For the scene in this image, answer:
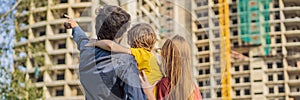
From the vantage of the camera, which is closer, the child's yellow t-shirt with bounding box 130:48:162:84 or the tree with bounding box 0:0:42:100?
the child's yellow t-shirt with bounding box 130:48:162:84

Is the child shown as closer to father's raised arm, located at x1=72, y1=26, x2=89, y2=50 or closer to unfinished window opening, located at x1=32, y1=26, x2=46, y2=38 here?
father's raised arm, located at x1=72, y1=26, x2=89, y2=50

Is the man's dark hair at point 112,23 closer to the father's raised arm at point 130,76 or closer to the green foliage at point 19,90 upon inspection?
the father's raised arm at point 130,76

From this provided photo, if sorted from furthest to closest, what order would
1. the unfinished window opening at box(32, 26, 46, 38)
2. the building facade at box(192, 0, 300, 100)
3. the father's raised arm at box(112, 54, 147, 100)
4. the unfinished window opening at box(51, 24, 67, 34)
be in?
the unfinished window opening at box(32, 26, 46, 38), the unfinished window opening at box(51, 24, 67, 34), the building facade at box(192, 0, 300, 100), the father's raised arm at box(112, 54, 147, 100)

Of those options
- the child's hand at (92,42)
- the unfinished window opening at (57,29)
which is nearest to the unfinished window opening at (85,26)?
the child's hand at (92,42)

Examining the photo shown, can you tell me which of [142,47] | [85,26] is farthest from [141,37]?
[85,26]

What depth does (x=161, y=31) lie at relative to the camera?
2.24 metres

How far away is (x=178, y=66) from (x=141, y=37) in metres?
0.15

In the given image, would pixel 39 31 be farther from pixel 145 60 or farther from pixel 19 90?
pixel 145 60

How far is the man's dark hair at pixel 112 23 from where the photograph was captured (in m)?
2.11

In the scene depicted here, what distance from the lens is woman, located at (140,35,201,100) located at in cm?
219

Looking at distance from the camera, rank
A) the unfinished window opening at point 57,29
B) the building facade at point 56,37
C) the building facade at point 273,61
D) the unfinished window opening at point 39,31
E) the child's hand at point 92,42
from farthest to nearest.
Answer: the unfinished window opening at point 39,31, the unfinished window opening at point 57,29, the building facade at point 273,61, the building facade at point 56,37, the child's hand at point 92,42

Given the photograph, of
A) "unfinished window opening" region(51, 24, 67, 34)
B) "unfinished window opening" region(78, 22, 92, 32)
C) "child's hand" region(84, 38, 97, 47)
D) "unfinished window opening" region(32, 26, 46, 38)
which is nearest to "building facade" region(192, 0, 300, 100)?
"unfinished window opening" region(51, 24, 67, 34)

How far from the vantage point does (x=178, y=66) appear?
2207 mm

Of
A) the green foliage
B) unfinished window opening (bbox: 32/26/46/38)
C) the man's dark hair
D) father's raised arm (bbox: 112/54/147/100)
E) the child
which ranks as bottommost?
the green foliage
